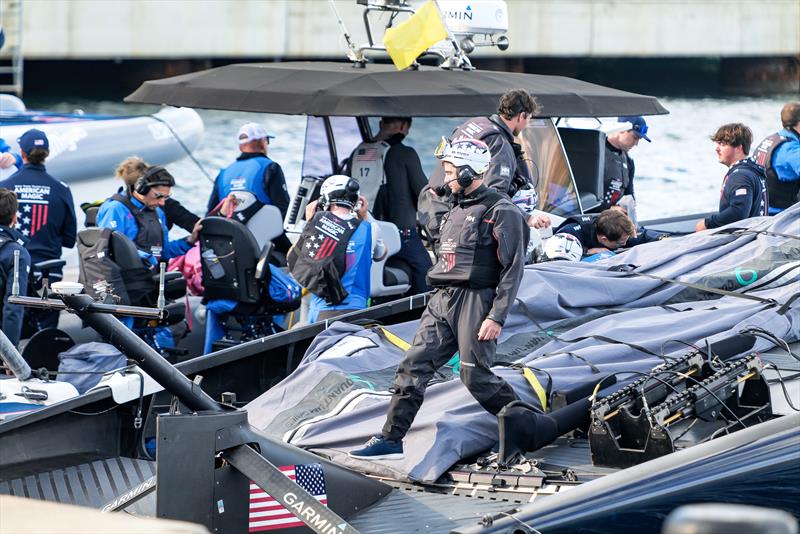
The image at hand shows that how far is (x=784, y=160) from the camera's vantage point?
1099 cm

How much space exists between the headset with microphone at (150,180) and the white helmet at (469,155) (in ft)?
12.2

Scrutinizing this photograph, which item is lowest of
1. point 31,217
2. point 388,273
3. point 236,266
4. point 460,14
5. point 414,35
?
point 388,273

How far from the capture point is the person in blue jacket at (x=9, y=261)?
866 centimetres

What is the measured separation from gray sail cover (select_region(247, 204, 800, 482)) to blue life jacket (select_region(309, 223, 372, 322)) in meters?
0.76

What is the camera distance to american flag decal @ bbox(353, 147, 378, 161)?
10305 mm

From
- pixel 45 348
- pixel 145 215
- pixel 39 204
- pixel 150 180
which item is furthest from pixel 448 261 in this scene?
pixel 39 204

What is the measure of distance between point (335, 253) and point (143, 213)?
1.87 meters

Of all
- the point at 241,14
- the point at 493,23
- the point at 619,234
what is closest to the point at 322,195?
the point at 619,234

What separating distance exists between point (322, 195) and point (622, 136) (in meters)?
4.02

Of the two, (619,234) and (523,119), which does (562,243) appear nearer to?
(619,234)

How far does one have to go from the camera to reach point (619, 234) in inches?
359

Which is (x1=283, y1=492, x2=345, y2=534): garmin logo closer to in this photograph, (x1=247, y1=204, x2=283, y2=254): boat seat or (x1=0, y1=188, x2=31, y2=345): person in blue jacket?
(x1=0, y1=188, x2=31, y2=345): person in blue jacket

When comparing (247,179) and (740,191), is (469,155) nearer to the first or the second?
(740,191)

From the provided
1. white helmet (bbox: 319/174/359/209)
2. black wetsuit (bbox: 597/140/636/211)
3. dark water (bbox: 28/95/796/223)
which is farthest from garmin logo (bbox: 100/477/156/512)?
dark water (bbox: 28/95/796/223)
